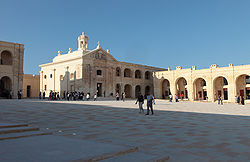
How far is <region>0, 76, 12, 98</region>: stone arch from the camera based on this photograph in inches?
1252

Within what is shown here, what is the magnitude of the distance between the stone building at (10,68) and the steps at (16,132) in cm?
2811

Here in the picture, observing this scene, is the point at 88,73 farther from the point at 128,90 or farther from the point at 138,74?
the point at 138,74

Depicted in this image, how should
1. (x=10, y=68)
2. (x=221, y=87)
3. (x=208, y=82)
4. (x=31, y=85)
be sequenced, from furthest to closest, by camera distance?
1. (x=31, y=85)
2. (x=221, y=87)
3. (x=208, y=82)
4. (x=10, y=68)

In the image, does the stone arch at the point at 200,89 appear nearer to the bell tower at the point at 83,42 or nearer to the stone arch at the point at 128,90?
the stone arch at the point at 128,90

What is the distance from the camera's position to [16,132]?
6305 mm

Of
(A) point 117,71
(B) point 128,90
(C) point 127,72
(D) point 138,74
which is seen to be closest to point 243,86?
(D) point 138,74

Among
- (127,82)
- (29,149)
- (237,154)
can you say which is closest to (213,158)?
(237,154)

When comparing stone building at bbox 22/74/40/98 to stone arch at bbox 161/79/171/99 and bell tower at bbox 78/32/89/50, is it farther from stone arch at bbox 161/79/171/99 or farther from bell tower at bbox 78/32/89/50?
stone arch at bbox 161/79/171/99

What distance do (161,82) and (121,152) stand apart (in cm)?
4404

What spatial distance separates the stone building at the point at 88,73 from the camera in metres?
38.1

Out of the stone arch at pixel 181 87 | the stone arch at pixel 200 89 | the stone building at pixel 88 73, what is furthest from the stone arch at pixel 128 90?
the stone arch at pixel 200 89

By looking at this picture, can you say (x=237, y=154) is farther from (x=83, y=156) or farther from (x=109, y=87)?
(x=109, y=87)

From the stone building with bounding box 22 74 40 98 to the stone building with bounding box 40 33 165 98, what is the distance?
78.3 inches

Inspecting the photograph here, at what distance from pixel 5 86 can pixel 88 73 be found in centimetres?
1313
